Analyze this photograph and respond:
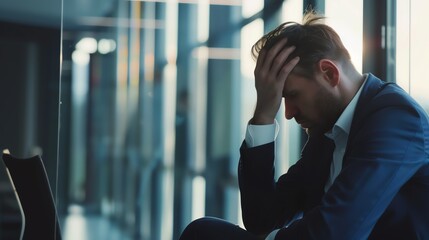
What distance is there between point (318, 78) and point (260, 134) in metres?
0.23

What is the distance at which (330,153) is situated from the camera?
5.15 ft

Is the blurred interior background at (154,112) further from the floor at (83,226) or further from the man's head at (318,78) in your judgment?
the man's head at (318,78)

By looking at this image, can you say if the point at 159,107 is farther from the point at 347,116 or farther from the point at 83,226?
the point at 347,116

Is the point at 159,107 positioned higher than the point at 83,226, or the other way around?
the point at 159,107

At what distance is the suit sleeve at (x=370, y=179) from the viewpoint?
48.1 inches

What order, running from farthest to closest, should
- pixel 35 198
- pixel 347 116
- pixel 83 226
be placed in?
pixel 83 226
pixel 35 198
pixel 347 116

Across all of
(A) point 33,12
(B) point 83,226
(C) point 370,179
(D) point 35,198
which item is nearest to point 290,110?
(C) point 370,179

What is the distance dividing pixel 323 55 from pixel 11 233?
2.69 m

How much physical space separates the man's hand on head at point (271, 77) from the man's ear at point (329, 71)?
6cm

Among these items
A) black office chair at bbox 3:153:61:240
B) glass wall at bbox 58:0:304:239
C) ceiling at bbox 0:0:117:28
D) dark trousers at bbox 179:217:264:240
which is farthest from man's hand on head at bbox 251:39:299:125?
glass wall at bbox 58:0:304:239

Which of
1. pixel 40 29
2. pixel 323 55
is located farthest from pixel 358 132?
pixel 40 29

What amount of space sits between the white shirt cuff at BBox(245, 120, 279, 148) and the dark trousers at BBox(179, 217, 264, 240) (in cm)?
21

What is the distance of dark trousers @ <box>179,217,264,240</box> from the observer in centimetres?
153

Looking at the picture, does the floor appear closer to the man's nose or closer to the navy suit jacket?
the man's nose
